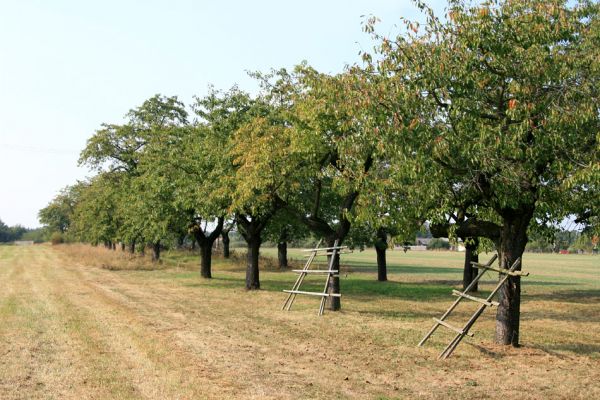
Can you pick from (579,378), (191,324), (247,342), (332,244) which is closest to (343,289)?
(332,244)

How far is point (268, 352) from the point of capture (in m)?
13.1

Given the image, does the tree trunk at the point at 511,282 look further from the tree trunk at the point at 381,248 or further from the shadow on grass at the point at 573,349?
the tree trunk at the point at 381,248

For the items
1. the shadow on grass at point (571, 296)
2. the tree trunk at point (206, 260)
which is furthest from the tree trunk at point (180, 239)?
the shadow on grass at point (571, 296)

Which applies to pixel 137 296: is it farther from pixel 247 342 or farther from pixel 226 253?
pixel 226 253

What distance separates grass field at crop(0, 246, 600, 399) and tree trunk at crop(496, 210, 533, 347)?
57cm

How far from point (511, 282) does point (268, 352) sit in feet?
20.0

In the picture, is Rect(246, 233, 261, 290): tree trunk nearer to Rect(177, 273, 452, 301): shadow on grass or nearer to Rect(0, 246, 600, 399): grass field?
Rect(177, 273, 452, 301): shadow on grass

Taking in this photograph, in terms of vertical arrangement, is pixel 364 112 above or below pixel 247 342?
above

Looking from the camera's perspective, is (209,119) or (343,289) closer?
(209,119)

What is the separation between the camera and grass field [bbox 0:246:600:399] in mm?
9906

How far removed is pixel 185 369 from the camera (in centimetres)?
1102

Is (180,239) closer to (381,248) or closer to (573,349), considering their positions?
(381,248)

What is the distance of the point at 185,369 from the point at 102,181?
49638mm

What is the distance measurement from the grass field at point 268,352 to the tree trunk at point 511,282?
0.57m
